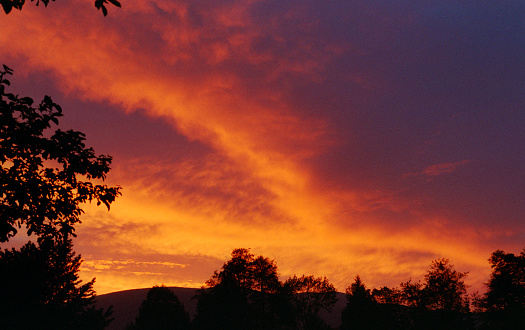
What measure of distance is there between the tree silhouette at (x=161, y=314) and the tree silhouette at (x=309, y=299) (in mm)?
20459

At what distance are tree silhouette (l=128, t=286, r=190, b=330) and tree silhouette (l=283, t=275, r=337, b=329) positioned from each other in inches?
805

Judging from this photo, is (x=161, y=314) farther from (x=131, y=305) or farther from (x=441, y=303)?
(x=131, y=305)

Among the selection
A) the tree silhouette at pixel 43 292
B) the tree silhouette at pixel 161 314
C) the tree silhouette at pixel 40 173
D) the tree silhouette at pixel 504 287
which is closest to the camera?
the tree silhouette at pixel 40 173

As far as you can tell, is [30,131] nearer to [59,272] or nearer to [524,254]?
[59,272]

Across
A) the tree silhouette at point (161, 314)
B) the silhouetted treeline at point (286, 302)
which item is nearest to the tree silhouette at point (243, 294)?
the silhouetted treeline at point (286, 302)

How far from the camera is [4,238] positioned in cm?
1277

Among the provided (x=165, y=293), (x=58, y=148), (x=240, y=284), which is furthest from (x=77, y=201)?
(x=165, y=293)

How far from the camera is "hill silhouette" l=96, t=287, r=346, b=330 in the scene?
15588 centimetres

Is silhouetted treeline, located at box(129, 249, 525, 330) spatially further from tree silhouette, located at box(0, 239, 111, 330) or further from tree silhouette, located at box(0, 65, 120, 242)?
tree silhouette, located at box(0, 65, 120, 242)

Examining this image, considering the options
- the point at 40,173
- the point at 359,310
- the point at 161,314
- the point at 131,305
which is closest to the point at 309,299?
the point at 359,310

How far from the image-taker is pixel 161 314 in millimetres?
70750

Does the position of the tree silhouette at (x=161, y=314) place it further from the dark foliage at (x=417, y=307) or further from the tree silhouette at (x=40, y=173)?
the tree silhouette at (x=40, y=173)

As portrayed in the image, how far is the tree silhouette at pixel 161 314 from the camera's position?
70.2m

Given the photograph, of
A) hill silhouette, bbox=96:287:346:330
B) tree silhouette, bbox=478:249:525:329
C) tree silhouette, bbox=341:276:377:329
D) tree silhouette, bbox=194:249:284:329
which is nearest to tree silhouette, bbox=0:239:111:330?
tree silhouette, bbox=194:249:284:329
